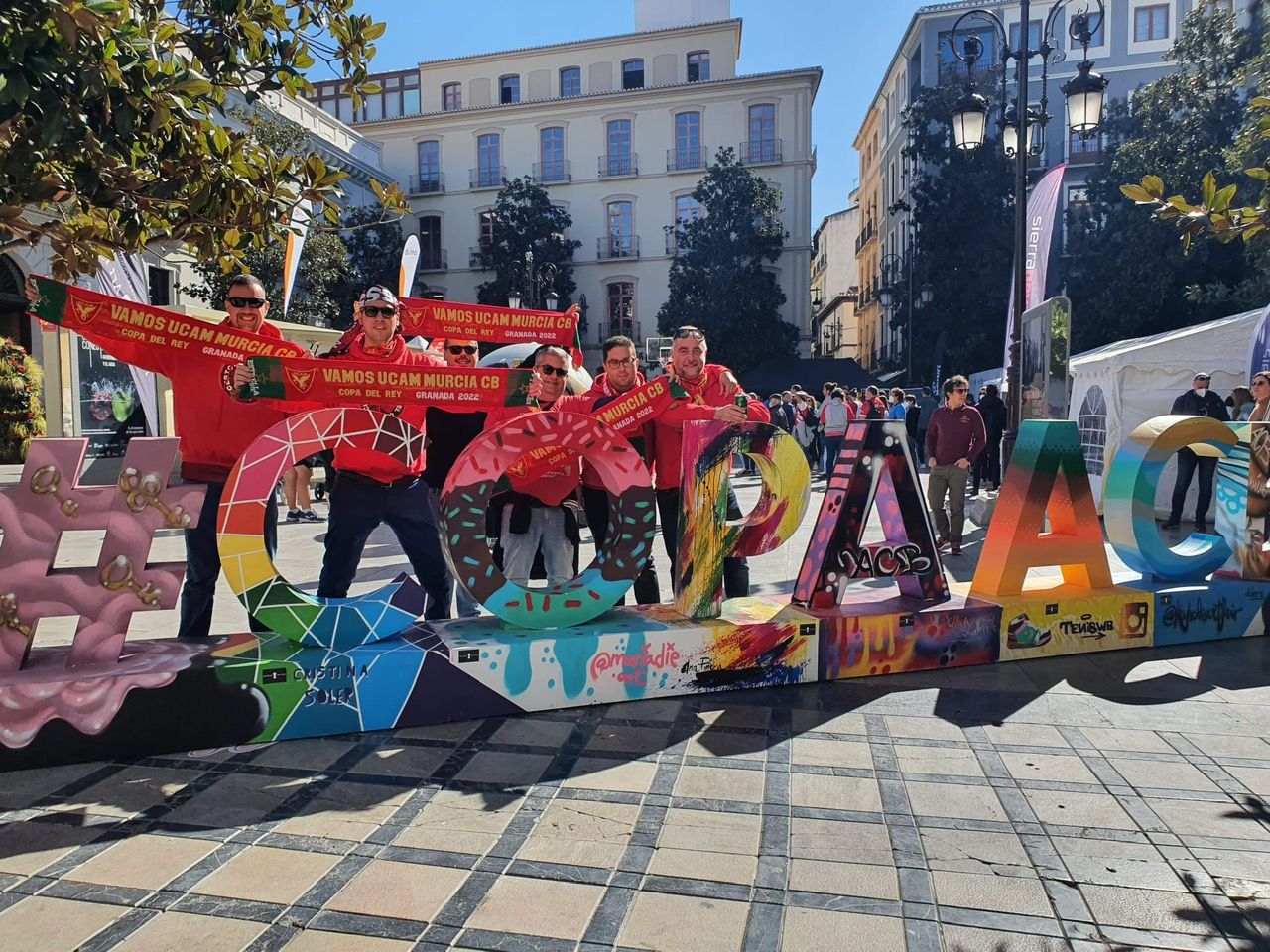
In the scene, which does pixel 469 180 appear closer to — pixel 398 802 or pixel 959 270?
pixel 959 270

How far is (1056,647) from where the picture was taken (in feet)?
15.9

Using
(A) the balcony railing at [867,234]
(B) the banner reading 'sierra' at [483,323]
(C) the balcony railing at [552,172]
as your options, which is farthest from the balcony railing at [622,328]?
(B) the banner reading 'sierra' at [483,323]

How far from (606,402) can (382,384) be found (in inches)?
51.1

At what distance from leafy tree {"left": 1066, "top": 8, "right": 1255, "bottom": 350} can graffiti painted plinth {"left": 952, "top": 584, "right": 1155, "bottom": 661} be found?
16.2 metres

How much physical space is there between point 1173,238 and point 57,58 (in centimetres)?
2405

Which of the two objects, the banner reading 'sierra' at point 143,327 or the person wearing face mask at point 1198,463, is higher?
the banner reading 'sierra' at point 143,327

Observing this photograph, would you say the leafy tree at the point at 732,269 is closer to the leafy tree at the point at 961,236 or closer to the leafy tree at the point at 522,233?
the leafy tree at the point at 522,233

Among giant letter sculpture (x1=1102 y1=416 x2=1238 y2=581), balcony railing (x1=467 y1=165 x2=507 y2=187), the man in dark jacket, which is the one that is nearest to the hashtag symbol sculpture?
giant letter sculpture (x1=1102 y1=416 x2=1238 y2=581)

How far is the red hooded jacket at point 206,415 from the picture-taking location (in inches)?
160

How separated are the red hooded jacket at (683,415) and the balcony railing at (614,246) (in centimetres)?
3423

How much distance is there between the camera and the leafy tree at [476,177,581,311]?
116 feet

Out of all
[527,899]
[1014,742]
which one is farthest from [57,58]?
[1014,742]

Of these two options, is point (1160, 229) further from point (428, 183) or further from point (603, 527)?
point (428, 183)

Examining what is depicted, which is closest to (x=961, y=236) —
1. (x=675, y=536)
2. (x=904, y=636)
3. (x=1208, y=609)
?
(x=1208, y=609)
